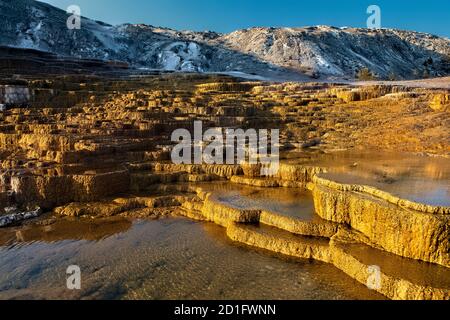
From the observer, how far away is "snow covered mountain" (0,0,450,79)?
173 feet

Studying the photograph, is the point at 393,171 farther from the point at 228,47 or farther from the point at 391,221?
the point at 228,47

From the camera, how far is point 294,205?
34.5ft

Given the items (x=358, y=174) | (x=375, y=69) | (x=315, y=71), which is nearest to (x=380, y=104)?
(x=358, y=174)

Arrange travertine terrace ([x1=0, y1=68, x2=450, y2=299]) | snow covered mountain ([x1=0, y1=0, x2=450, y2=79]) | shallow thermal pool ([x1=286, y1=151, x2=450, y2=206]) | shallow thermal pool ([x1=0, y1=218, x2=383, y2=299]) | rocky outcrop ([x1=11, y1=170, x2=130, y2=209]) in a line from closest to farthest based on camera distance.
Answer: shallow thermal pool ([x1=0, y1=218, x2=383, y2=299])
travertine terrace ([x1=0, y1=68, x2=450, y2=299])
shallow thermal pool ([x1=286, y1=151, x2=450, y2=206])
rocky outcrop ([x1=11, y1=170, x2=130, y2=209])
snow covered mountain ([x1=0, y1=0, x2=450, y2=79])

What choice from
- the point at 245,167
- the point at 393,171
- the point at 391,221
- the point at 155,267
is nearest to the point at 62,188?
the point at 155,267

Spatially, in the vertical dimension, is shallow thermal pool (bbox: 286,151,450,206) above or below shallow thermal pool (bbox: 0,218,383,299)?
above

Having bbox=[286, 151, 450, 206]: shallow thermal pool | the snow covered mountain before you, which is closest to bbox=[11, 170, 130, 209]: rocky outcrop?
bbox=[286, 151, 450, 206]: shallow thermal pool

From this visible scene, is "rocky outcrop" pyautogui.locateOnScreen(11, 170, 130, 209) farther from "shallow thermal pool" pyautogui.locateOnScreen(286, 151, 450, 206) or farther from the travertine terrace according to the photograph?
"shallow thermal pool" pyautogui.locateOnScreen(286, 151, 450, 206)

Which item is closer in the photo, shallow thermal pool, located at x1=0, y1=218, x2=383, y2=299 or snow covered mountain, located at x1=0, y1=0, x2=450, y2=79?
shallow thermal pool, located at x1=0, y1=218, x2=383, y2=299

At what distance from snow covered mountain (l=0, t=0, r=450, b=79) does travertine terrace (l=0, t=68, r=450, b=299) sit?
25.3 metres

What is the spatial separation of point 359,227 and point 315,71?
44.1 m

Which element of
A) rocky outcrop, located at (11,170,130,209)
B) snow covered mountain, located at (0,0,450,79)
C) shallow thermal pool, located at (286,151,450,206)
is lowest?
rocky outcrop, located at (11,170,130,209)

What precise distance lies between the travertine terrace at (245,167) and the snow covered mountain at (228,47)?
998 inches

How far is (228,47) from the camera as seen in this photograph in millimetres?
62375
